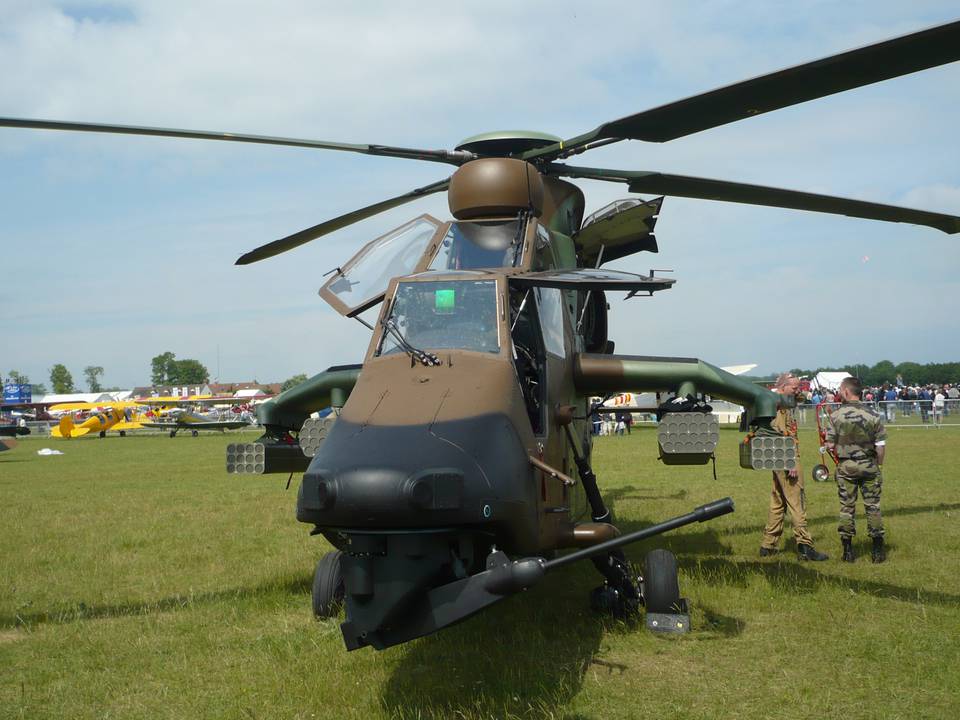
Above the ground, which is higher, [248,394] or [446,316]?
[446,316]

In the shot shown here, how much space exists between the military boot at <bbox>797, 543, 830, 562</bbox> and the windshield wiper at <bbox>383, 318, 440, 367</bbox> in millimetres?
5609

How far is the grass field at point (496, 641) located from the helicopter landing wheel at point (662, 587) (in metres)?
0.26

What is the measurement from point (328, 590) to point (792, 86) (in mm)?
5228

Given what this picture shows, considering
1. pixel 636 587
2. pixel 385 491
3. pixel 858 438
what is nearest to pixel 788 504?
pixel 858 438

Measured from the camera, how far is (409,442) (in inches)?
182

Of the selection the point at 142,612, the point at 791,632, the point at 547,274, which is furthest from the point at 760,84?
the point at 142,612

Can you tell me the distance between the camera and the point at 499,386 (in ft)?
17.5

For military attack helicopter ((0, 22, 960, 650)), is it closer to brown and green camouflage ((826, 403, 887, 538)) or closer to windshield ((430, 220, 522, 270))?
windshield ((430, 220, 522, 270))

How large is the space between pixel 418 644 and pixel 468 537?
1.95 m

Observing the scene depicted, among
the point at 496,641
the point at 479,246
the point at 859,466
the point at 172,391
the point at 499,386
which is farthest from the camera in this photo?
the point at 172,391

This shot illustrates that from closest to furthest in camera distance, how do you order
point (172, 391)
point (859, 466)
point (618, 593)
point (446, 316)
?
point (446, 316)
point (618, 593)
point (859, 466)
point (172, 391)

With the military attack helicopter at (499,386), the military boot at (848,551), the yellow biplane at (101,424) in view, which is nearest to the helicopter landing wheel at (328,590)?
the military attack helicopter at (499,386)

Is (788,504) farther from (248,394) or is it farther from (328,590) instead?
(248,394)

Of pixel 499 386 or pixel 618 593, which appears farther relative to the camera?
pixel 618 593
